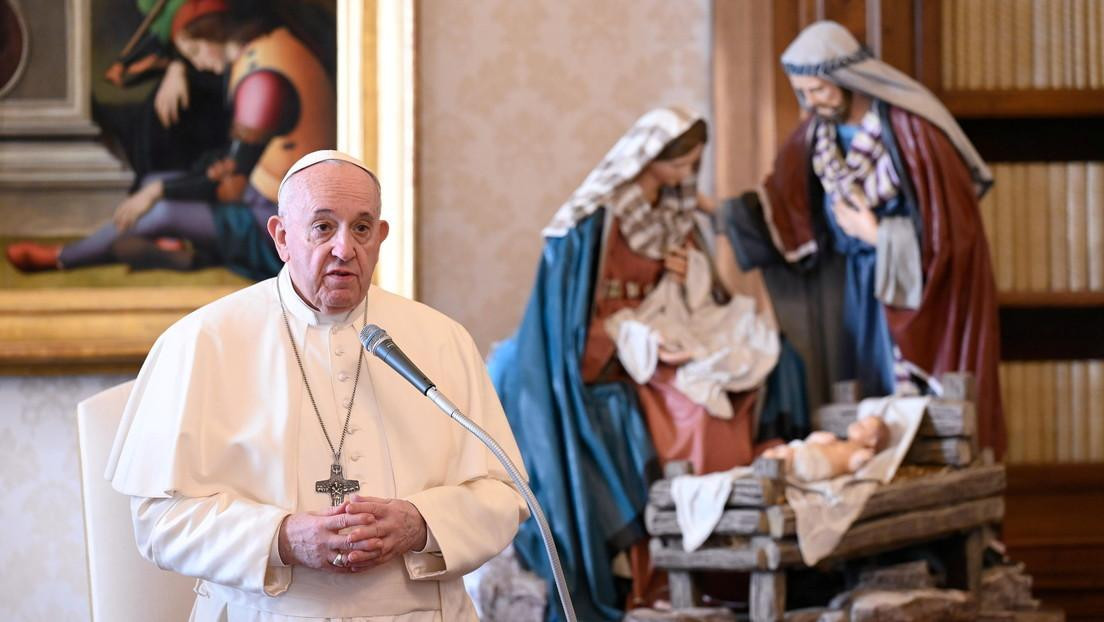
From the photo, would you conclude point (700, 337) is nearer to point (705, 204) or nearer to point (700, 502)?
point (705, 204)

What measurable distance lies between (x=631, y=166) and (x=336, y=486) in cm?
250

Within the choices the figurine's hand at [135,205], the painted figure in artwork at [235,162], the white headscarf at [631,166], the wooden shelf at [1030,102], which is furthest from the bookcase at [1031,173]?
the figurine's hand at [135,205]

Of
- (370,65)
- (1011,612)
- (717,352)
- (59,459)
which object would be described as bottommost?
(1011,612)

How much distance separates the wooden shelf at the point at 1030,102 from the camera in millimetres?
4895

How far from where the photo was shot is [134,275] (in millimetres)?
4566

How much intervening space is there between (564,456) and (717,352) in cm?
60

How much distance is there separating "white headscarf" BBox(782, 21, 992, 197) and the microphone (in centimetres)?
282

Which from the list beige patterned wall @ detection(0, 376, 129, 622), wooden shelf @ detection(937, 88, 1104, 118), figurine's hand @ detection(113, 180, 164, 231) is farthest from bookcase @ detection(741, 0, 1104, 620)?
beige patterned wall @ detection(0, 376, 129, 622)

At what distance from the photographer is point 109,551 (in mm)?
2615

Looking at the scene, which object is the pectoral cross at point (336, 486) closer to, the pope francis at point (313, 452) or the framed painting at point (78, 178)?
the pope francis at point (313, 452)

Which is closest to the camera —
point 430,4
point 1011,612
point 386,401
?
point 386,401

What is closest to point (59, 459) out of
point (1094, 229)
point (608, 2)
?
point (608, 2)

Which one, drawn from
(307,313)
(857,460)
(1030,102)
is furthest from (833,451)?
(307,313)

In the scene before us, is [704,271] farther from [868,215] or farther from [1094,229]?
[1094,229]
